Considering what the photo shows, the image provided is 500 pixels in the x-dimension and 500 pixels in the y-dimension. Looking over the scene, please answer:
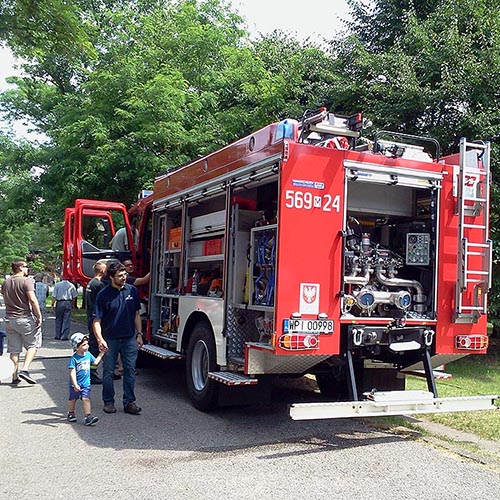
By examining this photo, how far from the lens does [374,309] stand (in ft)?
22.4

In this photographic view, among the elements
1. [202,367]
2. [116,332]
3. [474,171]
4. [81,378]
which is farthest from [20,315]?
[474,171]

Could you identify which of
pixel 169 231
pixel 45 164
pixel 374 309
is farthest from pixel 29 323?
pixel 45 164

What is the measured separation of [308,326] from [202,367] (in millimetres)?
2282

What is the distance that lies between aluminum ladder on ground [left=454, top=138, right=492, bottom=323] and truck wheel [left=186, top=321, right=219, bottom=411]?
2837 millimetres

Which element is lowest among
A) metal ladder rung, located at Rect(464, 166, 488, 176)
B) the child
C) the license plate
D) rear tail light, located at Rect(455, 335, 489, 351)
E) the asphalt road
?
the asphalt road

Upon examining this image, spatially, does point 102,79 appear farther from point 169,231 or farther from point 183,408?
point 183,408

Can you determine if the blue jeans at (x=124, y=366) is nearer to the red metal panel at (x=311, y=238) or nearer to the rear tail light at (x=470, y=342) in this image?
the red metal panel at (x=311, y=238)

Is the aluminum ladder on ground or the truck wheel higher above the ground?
the aluminum ladder on ground

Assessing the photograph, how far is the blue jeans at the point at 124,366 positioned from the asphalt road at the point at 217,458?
0.23m

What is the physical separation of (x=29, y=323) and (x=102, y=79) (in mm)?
8341

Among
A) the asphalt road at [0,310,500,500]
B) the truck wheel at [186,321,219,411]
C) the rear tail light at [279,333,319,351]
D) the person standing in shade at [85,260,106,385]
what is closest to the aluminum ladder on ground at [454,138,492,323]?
the asphalt road at [0,310,500,500]

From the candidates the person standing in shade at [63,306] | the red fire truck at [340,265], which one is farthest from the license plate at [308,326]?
the person standing in shade at [63,306]

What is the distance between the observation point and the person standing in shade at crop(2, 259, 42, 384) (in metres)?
9.20

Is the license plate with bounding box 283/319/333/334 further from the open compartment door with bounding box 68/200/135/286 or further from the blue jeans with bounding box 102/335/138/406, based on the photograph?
the open compartment door with bounding box 68/200/135/286
